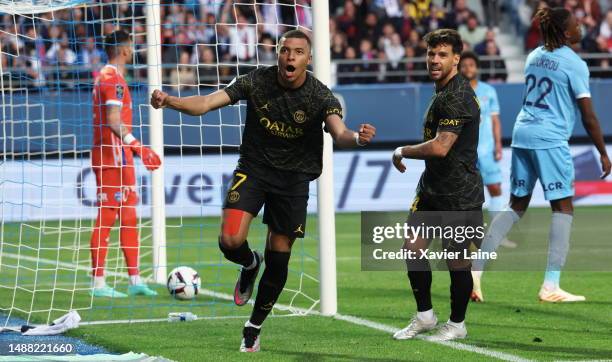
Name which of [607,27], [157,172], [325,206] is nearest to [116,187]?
[157,172]

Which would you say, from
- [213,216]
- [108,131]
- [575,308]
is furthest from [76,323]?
[213,216]

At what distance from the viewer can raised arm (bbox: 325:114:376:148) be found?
19.4 feet

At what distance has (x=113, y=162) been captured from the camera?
9625mm

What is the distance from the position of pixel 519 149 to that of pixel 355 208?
34.0 ft

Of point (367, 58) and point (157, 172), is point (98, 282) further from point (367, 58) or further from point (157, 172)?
point (367, 58)

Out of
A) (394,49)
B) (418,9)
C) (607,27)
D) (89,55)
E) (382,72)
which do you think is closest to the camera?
(89,55)

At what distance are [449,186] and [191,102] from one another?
1702mm

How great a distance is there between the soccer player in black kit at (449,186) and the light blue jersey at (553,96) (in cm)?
187

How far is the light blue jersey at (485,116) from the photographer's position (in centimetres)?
1258

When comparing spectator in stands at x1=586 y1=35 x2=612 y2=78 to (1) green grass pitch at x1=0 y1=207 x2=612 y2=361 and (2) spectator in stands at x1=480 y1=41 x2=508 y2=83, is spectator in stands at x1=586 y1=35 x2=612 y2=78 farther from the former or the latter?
(1) green grass pitch at x1=0 y1=207 x2=612 y2=361

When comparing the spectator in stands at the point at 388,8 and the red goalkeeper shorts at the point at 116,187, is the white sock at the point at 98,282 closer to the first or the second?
the red goalkeeper shorts at the point at 116,187

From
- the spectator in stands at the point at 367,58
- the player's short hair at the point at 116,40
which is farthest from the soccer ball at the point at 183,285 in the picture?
the spectator in stands at the point at 367,58

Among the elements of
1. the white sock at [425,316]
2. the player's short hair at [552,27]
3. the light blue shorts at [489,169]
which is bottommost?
the white sock at [425,316]

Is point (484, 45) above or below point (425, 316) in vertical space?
above
